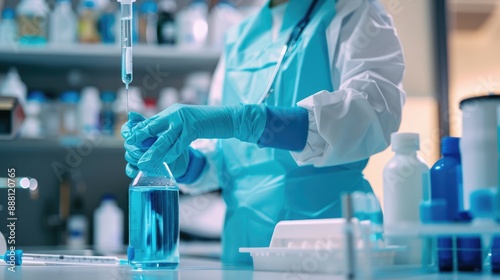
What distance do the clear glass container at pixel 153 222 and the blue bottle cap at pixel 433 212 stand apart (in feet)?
1.79

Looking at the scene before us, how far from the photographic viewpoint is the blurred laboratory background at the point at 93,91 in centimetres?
304

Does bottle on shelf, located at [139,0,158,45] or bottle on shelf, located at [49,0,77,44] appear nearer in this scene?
bottle on shelf, located at [49,0,77,44]

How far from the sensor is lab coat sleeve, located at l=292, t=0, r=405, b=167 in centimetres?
142

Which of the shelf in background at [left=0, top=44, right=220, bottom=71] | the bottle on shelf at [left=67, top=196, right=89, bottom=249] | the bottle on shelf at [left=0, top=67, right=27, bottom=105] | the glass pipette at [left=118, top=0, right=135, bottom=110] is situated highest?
the shelf in background at [left=0, top=44, right=220, bottom=71]

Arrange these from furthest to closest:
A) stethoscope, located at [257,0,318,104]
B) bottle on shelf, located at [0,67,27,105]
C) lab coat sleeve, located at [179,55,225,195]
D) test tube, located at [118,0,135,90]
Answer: bottle on shelf, located at [0,67,27,105] < lab coat sleeve, located at [179,55,225,195] < stethoscope, located at [257,0,318,104] < test tube, located at [118,0,135,90]

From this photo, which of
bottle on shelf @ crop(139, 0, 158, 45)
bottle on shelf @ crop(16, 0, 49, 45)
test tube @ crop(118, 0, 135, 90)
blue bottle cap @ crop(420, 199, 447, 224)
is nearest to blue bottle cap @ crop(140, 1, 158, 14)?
bottle on shelf @ crop(139, 0, 158, 45)

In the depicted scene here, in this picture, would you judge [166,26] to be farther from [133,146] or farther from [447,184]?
[447,184]

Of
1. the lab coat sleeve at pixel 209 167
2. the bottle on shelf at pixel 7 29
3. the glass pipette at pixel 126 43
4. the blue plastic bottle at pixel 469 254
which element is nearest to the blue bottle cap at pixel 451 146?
the blue plastic bottle at pixel 469 254

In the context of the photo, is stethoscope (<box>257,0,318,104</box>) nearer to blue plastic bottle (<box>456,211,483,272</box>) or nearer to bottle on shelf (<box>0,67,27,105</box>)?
blue plastic bottle (<box>456,211,483,272</box>)

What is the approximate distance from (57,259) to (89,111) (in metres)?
1.65

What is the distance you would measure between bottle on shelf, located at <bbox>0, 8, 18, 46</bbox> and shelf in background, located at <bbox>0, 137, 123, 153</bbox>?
16.7 inches

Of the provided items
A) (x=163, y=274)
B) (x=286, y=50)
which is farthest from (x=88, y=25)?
(x=163, y=274)

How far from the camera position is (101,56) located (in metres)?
3.10

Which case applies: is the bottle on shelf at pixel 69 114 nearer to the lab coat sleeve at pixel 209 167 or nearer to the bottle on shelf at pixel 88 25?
the bottle on shelf at pixel 88 25
